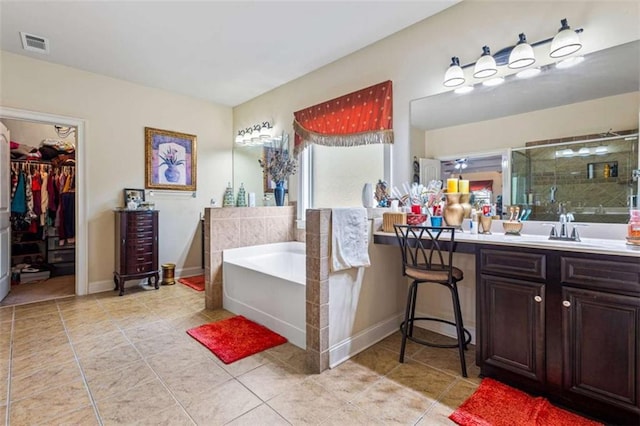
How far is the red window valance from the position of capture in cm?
291

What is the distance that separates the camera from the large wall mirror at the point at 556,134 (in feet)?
6.05

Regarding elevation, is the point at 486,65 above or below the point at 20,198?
above

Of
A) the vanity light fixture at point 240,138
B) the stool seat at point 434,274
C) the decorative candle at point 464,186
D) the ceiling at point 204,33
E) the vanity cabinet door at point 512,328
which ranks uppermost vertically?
the ceiling at point 204,33

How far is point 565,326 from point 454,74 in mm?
1884

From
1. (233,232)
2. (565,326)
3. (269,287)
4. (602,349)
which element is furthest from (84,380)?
(602,349)

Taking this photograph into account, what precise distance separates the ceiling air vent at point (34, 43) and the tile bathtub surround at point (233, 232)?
234 centimetres

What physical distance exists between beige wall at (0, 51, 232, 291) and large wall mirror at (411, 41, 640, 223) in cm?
362

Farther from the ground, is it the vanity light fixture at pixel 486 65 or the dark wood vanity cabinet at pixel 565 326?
the vanity light fixture at pixel 486 65

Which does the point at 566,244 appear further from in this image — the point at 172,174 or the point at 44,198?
the point at 44,198

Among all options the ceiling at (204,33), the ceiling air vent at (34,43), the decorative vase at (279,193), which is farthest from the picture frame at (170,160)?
the decorative vase at (279,193)

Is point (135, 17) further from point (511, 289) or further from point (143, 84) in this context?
point (511, 289)

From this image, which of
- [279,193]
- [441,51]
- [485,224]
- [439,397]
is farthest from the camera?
[279,193]

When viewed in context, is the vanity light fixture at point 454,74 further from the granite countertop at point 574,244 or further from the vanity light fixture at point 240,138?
the vanity light fixture at point 240,138

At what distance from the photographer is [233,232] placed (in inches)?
132
